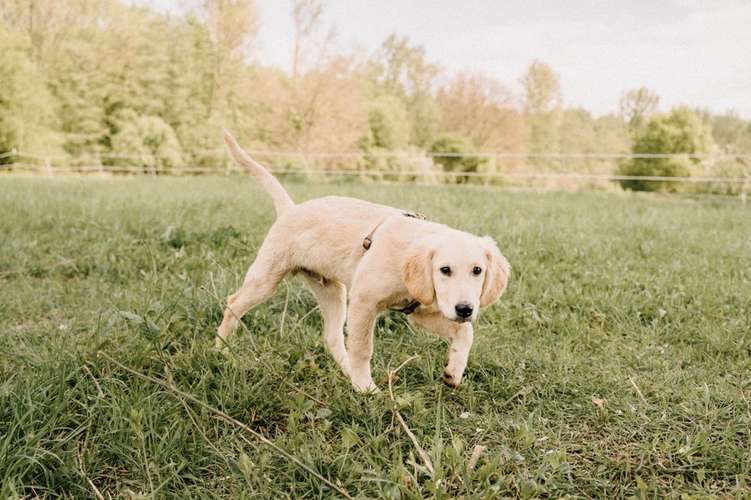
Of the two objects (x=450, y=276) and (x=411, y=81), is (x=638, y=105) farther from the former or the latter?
(x=450, y=276)

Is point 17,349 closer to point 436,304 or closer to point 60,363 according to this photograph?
point 60,363

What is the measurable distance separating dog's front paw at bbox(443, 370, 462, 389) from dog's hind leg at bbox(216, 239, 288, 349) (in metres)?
1.16

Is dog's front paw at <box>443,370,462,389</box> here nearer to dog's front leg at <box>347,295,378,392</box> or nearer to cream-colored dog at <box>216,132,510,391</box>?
cream-colored dog at <box>216,132,510,391</box>

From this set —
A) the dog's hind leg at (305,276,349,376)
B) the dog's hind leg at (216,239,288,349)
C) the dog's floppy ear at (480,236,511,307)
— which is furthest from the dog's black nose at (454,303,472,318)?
the dog's hind leg at (216,239,288,349)

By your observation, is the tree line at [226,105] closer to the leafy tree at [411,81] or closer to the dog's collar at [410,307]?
the leafy tree at [411,81]

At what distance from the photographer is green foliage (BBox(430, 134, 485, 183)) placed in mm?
29891

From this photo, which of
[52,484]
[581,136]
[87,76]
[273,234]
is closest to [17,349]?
[52,484]

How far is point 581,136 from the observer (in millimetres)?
41906

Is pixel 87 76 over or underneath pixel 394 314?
over

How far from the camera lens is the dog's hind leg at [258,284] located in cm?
328

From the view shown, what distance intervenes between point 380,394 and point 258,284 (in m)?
1.09

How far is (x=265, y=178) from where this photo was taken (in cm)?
380

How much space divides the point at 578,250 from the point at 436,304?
348 cm

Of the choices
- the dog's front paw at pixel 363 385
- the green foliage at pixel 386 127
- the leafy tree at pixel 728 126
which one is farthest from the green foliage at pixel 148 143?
the leafy tree at pixel 728 126
